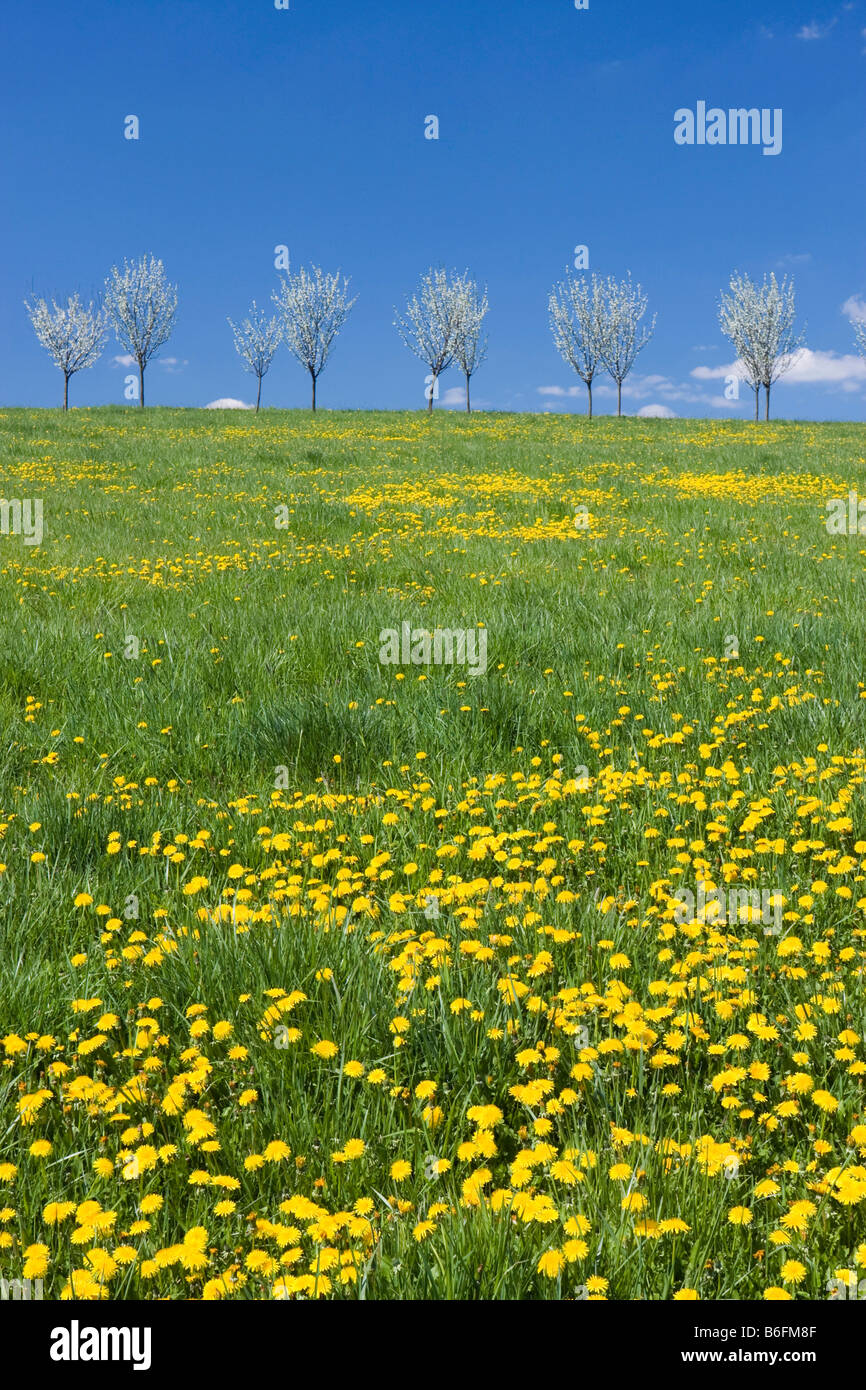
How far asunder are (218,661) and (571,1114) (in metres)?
4.72

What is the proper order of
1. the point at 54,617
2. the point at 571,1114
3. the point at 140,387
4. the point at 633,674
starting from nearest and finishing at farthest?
the point at 571,1114 < the point at 633,674 < the point at 54,617 < the point at 140,387

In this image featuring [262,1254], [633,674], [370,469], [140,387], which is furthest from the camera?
[140,387]

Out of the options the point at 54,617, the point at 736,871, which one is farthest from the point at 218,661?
the point at 736,871

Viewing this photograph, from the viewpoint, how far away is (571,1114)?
2289 mm

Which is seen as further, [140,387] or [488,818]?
[140,387]

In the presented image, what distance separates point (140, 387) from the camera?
5716 centimetres

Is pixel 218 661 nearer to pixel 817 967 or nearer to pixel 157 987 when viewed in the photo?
pixel 157 987

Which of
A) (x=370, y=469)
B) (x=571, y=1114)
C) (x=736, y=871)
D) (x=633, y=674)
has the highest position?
(x=370, y=469)

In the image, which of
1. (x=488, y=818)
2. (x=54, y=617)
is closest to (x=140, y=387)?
(x=54, y=617)

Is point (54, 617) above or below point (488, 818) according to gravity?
above

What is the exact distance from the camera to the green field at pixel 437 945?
1931 mm

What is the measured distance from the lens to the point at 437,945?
2854 millimetres

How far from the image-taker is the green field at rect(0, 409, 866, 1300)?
6.33ft
